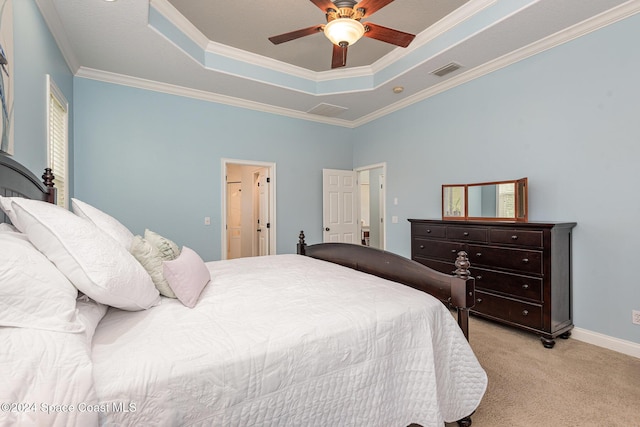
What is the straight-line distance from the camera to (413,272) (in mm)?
1939

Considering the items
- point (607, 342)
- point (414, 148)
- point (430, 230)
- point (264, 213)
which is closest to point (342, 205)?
point (264, 213)

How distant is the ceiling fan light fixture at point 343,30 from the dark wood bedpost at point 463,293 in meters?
1.77

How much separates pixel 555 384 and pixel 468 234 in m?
1.50

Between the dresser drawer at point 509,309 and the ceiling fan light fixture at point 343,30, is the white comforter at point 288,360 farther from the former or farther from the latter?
the ceiling fan light fixture at point 343,30

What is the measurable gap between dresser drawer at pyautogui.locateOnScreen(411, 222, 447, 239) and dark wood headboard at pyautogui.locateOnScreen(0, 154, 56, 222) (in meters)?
3.60

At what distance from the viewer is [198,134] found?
4.25 m

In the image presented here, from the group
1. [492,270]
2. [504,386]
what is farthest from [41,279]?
[492,270]

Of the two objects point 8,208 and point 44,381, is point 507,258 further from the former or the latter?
point 8,208

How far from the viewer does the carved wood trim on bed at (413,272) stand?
1.64m

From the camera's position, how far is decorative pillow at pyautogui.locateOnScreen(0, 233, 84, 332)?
82 cm

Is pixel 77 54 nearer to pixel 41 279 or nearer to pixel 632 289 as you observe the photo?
pixel 41 279

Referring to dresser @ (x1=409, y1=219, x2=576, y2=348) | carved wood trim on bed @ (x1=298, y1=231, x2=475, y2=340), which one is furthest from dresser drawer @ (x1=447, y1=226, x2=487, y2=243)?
carved wood trim on bed @ (x1=298, y1=231, x2=475, y2=340)

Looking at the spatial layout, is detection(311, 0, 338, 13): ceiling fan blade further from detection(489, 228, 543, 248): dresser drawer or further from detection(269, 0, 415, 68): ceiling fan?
detection(489, 228, 543, 248): dresser drawer

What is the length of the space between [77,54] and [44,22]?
856 millimetres
